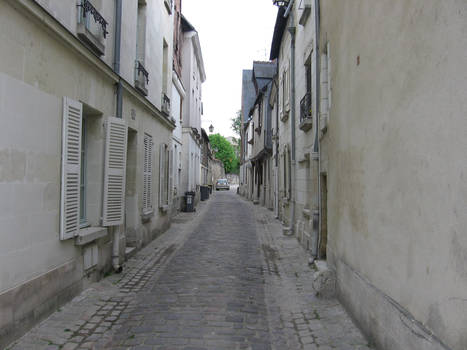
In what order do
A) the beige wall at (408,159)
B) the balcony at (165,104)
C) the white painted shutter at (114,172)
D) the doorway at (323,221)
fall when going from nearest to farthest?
1. the beige wall at (408,159)
2. the white painted shutter at (114,172)
3. the doorway at (323,221)
4. the balcony at (165,104)

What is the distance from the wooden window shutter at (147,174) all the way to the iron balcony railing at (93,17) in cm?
351

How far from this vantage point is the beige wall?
2441 mm

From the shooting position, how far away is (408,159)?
10.4 ft

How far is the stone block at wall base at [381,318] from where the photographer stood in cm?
287

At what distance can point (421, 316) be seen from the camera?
289cm

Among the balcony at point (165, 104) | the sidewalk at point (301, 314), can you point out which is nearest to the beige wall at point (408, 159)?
the sidewalk at point (301, 314)

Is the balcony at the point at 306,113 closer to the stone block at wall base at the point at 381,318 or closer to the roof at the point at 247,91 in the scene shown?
the stone block at wall base at the point at 381,318

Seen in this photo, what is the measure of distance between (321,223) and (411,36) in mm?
5044

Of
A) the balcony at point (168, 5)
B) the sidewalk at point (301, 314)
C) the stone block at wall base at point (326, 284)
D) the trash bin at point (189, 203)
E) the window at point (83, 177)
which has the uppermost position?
the balcony at point (168, 5)

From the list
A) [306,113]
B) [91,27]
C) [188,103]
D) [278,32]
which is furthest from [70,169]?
[188,103]

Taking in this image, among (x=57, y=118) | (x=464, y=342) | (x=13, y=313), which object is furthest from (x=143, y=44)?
(x=464, y=342)

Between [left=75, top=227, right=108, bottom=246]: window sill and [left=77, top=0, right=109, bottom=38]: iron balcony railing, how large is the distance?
2.98 metres

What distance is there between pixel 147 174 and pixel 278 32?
7952 millimetres

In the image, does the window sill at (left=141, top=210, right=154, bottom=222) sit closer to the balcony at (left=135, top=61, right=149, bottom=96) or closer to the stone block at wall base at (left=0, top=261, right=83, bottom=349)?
the balcony at (left=135, top=61, right=149, bottom=96)
